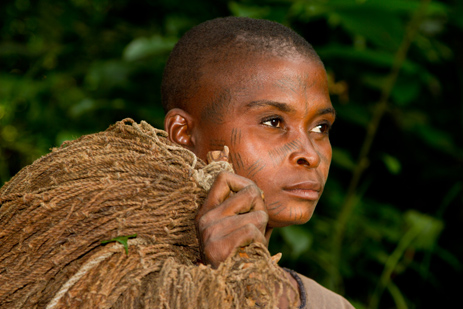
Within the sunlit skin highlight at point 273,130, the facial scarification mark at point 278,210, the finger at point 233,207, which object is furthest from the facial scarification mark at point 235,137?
the finger at point 233,207

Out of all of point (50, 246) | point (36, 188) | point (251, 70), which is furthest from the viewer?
point (251, 70)

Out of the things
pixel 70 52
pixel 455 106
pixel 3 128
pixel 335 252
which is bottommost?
pixel 335 252

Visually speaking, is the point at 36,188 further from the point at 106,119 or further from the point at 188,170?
the point at 106,119

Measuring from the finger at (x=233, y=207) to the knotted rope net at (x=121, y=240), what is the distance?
7 cm

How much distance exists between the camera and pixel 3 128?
335cm

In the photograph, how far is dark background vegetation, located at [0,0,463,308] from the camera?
8.67 ft

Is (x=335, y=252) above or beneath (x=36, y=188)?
beneath

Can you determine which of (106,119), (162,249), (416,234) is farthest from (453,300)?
(162,249)

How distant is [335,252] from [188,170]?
1863mm

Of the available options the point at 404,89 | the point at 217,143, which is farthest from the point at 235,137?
the point at 404,89

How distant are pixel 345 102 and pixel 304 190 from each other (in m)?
1.83

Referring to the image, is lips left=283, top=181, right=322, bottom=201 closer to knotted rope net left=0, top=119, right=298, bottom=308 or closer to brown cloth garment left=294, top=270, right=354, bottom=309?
knotted rope net left=0, top=119, right=298, bottom=308

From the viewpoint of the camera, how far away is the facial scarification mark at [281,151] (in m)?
1.51

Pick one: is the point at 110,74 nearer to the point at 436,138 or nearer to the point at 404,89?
the point at 404,89
